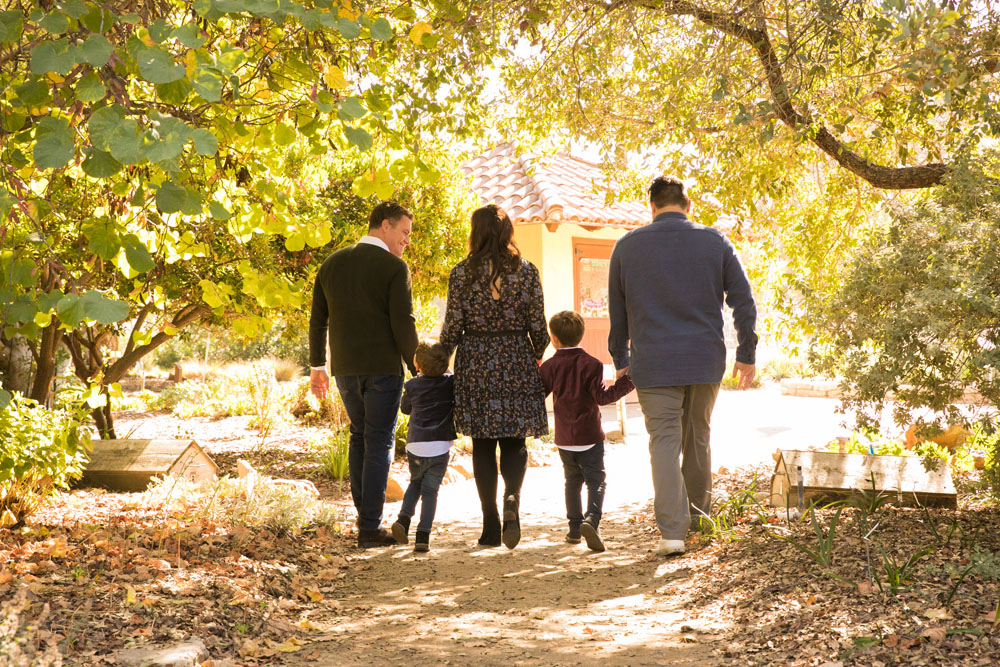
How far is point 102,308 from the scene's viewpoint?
2.19 metres

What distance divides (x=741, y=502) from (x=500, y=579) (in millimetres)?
1562

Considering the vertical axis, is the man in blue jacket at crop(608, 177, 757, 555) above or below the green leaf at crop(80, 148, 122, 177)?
below

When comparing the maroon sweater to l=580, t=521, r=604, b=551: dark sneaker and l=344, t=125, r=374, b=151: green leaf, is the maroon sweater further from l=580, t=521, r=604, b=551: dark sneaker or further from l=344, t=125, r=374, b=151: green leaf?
l=344, t=125, r=374, b=151: green leaf

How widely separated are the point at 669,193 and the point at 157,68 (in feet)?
10.1

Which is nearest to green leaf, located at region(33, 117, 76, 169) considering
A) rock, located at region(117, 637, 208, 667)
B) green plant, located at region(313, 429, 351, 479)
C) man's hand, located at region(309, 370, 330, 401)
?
rock, located at region(117, 637, 208, 667)

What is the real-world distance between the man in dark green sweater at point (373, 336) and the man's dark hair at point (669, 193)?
5.04ft

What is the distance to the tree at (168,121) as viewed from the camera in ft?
7.34

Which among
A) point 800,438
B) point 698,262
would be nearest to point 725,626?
point 698,262

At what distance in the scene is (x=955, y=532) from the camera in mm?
4164

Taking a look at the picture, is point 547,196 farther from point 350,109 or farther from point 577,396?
point 350,109

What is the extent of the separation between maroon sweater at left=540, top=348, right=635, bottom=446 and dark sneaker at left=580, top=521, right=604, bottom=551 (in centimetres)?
47

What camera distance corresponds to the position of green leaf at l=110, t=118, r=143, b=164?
2098 mm

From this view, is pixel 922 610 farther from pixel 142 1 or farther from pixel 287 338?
pixel 287 338

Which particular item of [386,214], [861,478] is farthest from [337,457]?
[861,478]
